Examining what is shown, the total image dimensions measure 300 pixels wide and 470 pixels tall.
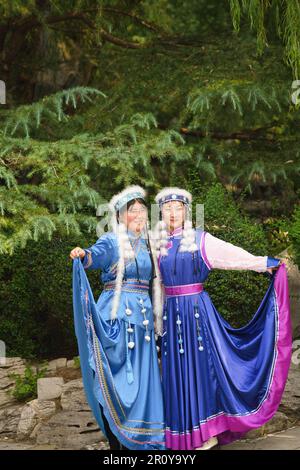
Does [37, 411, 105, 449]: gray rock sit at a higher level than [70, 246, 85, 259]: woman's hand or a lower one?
lower

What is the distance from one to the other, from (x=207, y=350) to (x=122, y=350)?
0.58 metres

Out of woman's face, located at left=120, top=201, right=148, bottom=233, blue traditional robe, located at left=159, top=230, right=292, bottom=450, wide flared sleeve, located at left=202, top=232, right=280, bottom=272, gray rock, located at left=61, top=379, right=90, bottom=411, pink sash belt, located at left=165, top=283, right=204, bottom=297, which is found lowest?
gray rock, located at left=61, top=379, right=90, bottom=411

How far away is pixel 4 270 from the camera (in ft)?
24.9

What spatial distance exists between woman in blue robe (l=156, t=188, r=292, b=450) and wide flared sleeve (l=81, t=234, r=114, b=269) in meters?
0.39

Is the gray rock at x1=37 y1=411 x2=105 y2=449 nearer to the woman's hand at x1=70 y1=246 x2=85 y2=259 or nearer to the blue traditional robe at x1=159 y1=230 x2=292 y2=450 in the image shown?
the blue traditional robe at x1=159 y1=230 x2=292 y2=450

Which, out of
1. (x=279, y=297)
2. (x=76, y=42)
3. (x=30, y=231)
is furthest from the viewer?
(x=76, y=42)

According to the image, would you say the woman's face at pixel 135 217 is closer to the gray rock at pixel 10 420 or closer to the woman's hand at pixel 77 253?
the woman's hand at pixel 77 253

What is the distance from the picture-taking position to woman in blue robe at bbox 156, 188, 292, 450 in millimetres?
4965

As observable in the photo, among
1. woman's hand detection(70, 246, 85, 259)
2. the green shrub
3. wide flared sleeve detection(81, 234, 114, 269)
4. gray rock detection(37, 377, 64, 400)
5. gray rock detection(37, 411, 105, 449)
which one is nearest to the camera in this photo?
woman's hand detection(70, 246, 85, 259)

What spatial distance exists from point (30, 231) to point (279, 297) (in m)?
1.99

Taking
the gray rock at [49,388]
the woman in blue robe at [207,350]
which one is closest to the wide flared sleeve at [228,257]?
the woman in blue robe at [207,350]

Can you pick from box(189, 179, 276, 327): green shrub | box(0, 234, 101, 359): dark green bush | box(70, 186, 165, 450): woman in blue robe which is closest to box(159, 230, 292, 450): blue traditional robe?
box(70, 186, 165, 450): woman in blue robe
